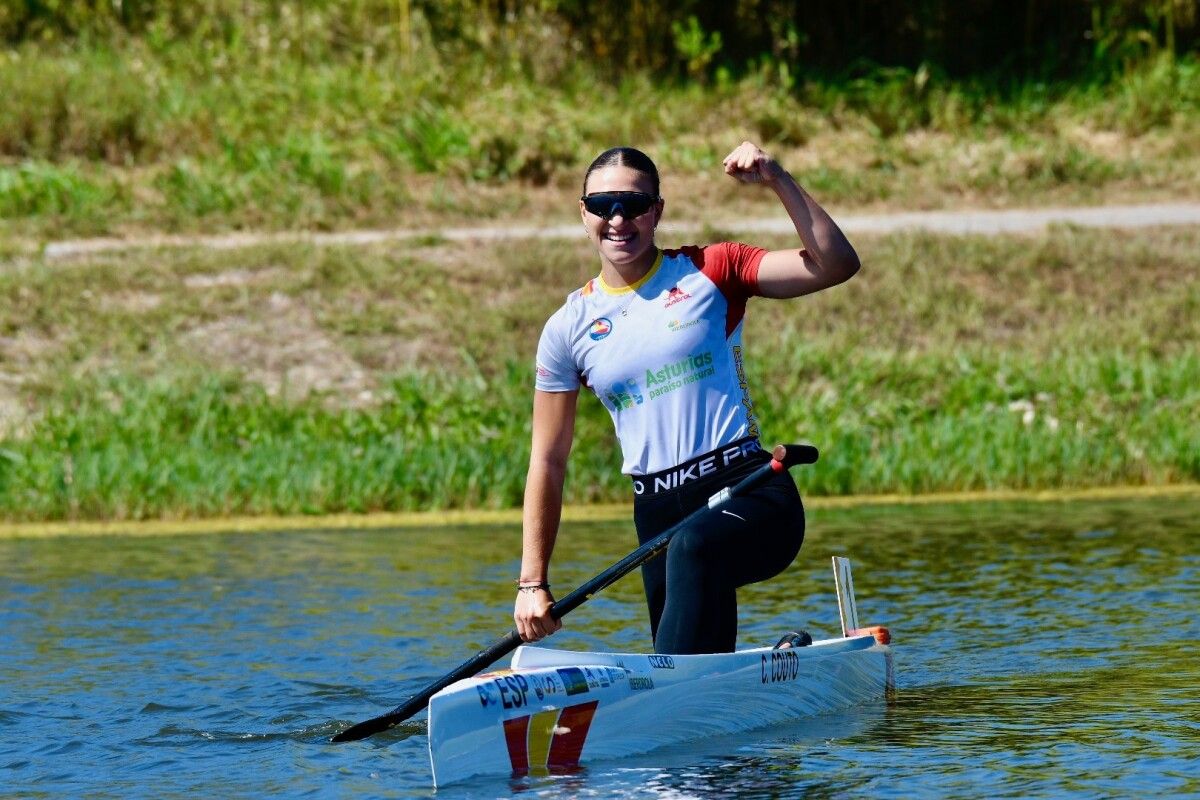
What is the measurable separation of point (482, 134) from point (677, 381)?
561 inches

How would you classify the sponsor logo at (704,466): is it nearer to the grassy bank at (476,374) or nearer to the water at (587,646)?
the water at (587,646)

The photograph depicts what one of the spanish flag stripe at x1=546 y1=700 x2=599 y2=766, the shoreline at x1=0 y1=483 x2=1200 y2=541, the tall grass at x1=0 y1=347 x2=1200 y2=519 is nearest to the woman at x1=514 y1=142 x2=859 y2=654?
the spanish flag stripe at x1=546 y1=700 x2=599 y2=766

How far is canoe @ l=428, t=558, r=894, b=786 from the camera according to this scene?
19.3ft

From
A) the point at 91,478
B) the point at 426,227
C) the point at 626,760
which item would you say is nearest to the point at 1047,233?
the point at 426,227

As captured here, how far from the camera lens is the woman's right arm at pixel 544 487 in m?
6.19

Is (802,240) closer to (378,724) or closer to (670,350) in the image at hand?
(670,350)

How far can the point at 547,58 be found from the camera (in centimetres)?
2258

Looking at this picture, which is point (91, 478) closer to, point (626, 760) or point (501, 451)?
point (501, 451)

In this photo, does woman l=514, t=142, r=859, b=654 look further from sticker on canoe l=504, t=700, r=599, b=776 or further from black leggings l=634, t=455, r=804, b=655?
sticker on canoe l=504, t=700, r=599, b=776

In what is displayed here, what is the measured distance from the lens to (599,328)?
6.12 meters

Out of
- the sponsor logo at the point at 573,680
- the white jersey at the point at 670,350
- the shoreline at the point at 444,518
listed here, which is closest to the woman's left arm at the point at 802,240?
the white jersey at the point at 670,350

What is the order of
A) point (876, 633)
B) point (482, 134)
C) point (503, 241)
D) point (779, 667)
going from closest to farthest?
point (779, 667)
point (876, 633)
point (503, 241)
point (482, 134)

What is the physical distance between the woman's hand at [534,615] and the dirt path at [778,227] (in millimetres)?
10879

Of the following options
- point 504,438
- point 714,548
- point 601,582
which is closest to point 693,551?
point 714,548
